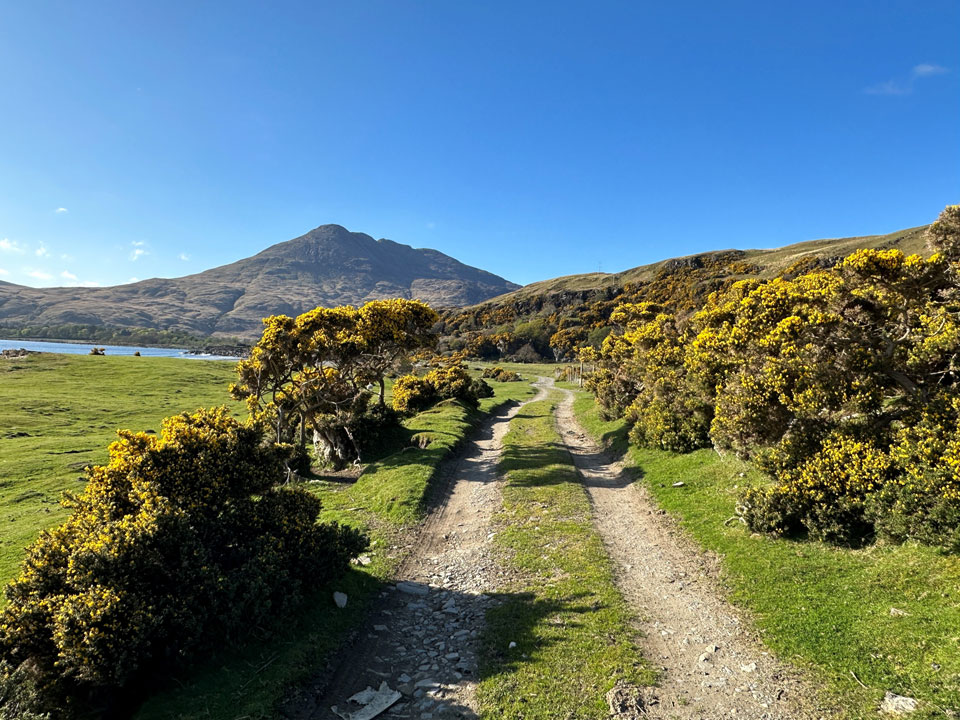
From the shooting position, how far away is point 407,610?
1132cm

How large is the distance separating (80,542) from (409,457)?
17007 mm

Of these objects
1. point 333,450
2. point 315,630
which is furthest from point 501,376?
point 315,630

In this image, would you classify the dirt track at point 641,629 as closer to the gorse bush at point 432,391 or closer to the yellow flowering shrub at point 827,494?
the yellow flowering shrub at point 827,494

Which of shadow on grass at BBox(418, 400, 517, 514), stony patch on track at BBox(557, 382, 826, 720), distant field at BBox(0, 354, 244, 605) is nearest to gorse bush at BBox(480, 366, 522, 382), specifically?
shadow on grass at BBox(418, 400, 517, 514)

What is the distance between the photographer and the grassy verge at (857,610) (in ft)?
24.2

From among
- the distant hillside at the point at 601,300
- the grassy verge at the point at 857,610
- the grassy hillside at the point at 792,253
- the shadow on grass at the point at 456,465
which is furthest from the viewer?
the grassy hillside at the point at 792,253

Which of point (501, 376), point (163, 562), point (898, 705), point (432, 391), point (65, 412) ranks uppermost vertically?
point (163, 562)

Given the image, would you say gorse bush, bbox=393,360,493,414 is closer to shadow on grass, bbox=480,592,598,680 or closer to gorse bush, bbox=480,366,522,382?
shadow on grass, bbox=480,592,598,680

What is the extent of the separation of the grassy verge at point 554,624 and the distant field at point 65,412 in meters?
13.9

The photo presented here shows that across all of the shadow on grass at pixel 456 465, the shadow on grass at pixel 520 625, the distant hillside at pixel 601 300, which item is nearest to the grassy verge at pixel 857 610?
the shadow on grass at pixel 520 625

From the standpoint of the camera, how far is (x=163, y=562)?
8.88 metres

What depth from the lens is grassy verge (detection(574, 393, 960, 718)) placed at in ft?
24.2

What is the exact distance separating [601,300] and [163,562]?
150122 millimetres

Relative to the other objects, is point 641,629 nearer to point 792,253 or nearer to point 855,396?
point 855,396
